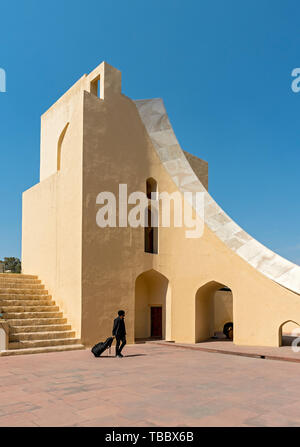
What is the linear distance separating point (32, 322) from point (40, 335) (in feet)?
1.95

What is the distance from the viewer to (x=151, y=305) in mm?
14258

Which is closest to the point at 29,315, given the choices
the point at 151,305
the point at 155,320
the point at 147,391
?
the point at 151,305

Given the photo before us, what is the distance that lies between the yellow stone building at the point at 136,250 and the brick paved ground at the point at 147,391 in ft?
8.00

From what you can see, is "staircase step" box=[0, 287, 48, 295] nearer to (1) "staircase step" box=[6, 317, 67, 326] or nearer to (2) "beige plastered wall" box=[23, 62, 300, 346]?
(2) "beige plastered wall" box=[23, 62, 300, 346]

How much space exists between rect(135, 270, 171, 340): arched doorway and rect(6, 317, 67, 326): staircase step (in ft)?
10.2

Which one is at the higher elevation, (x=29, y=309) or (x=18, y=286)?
(x=18, y=286)

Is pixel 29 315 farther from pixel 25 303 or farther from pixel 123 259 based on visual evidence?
pixel 123 259

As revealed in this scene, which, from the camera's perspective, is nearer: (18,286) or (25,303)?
(25,303)

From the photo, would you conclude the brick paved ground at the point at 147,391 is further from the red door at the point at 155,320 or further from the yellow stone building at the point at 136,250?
the red door at the point at 155,320

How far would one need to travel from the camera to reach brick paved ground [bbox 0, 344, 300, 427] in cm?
472

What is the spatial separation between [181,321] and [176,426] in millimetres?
8756

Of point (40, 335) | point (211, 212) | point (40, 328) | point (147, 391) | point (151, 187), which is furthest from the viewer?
point (151, 187)

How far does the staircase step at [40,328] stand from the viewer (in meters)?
10.6

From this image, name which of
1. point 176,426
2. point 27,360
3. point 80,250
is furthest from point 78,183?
point 176,426
